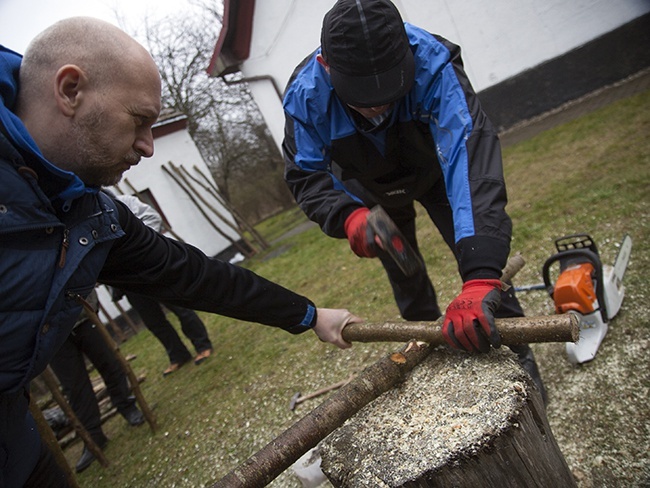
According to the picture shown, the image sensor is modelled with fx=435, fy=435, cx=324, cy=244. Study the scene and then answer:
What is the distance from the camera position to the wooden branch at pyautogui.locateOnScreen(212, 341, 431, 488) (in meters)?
1.41

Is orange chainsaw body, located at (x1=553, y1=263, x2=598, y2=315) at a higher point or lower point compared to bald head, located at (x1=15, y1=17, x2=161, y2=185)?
lower

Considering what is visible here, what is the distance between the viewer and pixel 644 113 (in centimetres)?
535

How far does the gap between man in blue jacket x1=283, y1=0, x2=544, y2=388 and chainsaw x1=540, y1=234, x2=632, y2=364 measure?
0.94 ft

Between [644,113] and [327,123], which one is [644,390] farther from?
[644,113]

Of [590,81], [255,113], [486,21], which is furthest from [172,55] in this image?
[590,81]

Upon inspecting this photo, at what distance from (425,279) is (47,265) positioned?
2081mm

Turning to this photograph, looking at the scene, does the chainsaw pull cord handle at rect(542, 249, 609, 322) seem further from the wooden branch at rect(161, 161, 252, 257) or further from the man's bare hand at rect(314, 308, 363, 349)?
the wooden branch at rect(161, 161, 252, 257)

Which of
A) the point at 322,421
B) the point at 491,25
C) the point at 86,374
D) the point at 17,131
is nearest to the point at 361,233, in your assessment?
the point at 322,421

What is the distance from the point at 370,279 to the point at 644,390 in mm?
2892

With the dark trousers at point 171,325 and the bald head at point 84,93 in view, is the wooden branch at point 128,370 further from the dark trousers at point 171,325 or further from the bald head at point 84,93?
the bald head at point 84,93

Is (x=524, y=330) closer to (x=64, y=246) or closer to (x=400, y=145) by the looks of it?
(x=400, y=145)

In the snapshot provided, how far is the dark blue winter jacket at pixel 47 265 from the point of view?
3.87 ft

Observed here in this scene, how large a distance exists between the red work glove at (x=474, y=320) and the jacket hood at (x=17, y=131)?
4.17 feet

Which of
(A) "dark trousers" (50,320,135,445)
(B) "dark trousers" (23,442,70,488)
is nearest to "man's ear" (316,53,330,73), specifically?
(B) "dark trousers" (23,442,70,488)
